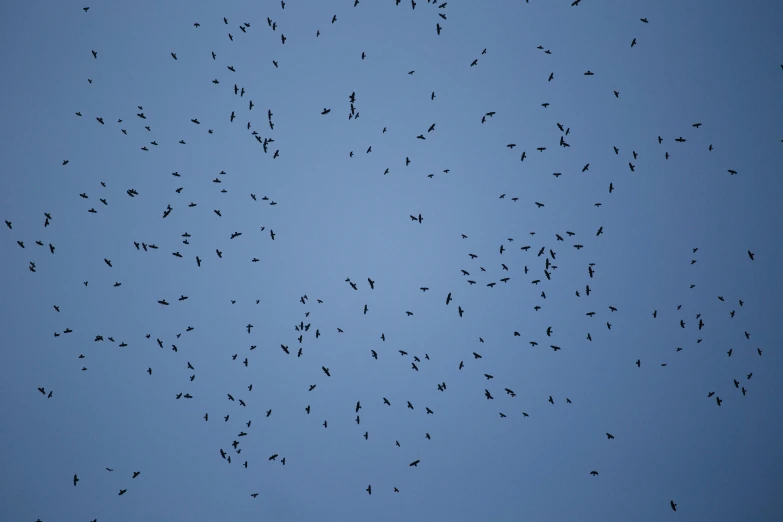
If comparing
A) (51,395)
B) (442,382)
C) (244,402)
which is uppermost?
(51,395)

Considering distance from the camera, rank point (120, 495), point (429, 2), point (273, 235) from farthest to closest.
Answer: point (120, 495) → point (273, 235) → point (429, 2)

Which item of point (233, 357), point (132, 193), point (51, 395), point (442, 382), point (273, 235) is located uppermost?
point (132, 193)

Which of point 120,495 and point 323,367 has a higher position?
point 323,367

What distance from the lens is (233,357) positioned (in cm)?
1509

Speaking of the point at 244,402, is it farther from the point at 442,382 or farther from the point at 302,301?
the point at 442,382

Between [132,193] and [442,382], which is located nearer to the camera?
[132,193]

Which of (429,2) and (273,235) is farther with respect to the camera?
(273,235)

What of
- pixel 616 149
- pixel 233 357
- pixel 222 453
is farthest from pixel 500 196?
pixel 222 453

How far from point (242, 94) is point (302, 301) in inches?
265

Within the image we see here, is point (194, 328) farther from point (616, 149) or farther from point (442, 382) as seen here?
point (616, 149)

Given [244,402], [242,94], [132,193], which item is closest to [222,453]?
[244,402]

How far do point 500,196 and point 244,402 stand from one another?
424 inches

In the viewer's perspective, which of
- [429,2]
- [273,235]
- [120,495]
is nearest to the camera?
[429,2]

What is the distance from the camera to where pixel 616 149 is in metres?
14.3
